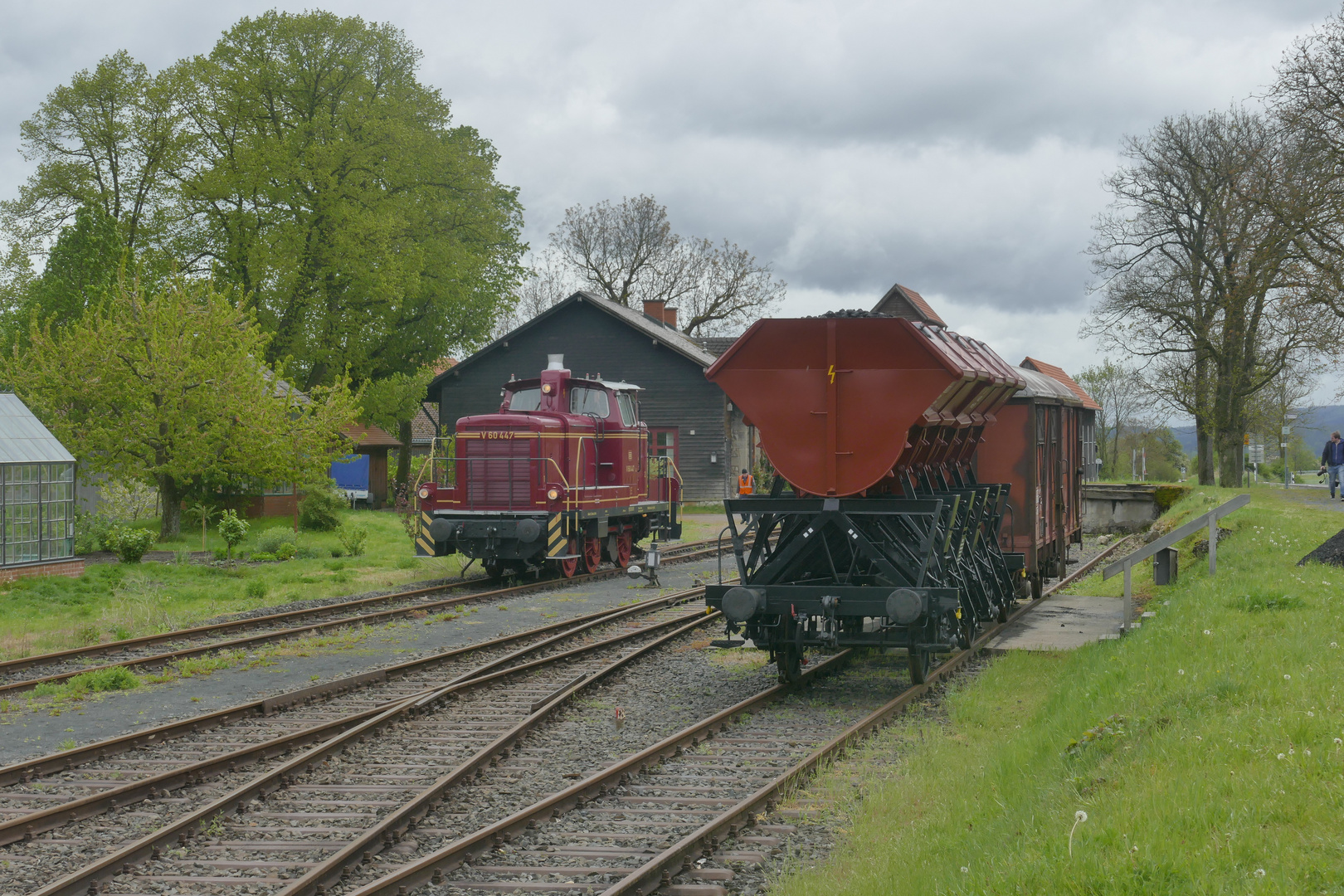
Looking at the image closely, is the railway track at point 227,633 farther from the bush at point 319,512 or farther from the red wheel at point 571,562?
the bush at point 319,512

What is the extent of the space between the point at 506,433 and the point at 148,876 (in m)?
13.2

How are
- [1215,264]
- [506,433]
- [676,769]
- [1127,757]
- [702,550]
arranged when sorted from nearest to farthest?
[1127,757] → [676,769] → [506,433] → [702,550] → [1215,264]

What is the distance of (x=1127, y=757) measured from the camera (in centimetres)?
617

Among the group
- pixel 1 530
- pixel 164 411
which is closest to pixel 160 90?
pixel 164 411

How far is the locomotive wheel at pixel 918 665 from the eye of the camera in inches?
405

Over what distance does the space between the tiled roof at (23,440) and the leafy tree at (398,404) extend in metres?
14.9

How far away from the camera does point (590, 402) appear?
67.3 ft

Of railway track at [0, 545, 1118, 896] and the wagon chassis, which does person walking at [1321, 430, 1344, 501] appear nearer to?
the wagon chassis

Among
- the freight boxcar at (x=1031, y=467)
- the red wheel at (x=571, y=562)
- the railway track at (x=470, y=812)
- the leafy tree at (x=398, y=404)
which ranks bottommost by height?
the railway track at (x=470, y=812)

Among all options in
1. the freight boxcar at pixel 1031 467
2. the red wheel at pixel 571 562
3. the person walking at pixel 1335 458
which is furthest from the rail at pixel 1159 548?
the person walking at pixel 1335 458

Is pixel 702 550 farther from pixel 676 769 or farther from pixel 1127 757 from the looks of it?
pixel 1127 757

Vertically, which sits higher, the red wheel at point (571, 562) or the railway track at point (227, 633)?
the red wheel at point (571, 562)

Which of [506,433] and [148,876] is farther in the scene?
[506,433]

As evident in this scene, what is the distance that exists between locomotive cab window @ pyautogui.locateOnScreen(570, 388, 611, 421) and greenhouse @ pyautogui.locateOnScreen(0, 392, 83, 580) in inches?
333
